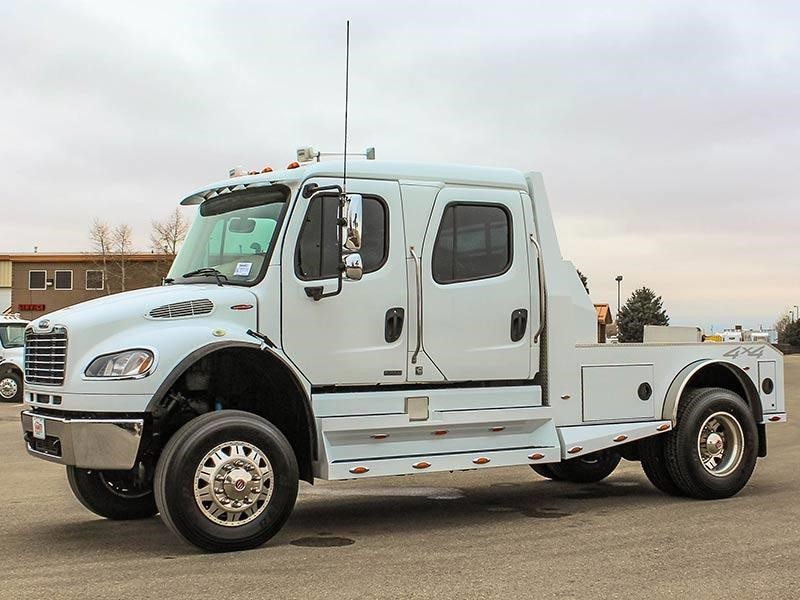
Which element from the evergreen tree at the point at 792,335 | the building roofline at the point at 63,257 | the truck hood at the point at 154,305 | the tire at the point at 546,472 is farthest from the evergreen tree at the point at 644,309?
the evergreen tree at the point at 792,335

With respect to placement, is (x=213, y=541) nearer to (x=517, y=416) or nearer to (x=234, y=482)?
(x=234, y=482)

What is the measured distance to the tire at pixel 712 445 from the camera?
8.64 m

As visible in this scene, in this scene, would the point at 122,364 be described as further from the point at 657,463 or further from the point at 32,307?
the point at 32,307

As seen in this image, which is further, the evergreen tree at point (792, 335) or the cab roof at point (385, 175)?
the evergreen tree at point (792, 335)

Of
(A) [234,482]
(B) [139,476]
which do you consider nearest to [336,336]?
(A) [234,482]

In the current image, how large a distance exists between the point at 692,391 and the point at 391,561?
12.9 ft

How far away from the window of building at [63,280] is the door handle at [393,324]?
57547mm

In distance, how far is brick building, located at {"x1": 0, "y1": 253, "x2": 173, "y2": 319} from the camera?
60.6m

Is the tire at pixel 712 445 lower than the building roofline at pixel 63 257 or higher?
lower

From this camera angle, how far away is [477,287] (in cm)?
777

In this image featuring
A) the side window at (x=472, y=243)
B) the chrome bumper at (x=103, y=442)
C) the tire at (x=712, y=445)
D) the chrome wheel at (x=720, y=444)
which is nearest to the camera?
the chrome bumper at (x=103, y=442)

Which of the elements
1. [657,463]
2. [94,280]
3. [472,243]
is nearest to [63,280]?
[94,280]

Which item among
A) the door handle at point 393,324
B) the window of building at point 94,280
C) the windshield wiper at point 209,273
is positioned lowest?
the door handle at point 393,324

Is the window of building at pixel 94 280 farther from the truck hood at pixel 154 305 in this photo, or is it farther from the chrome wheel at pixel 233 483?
the chrome wheel at pixel 233 483
